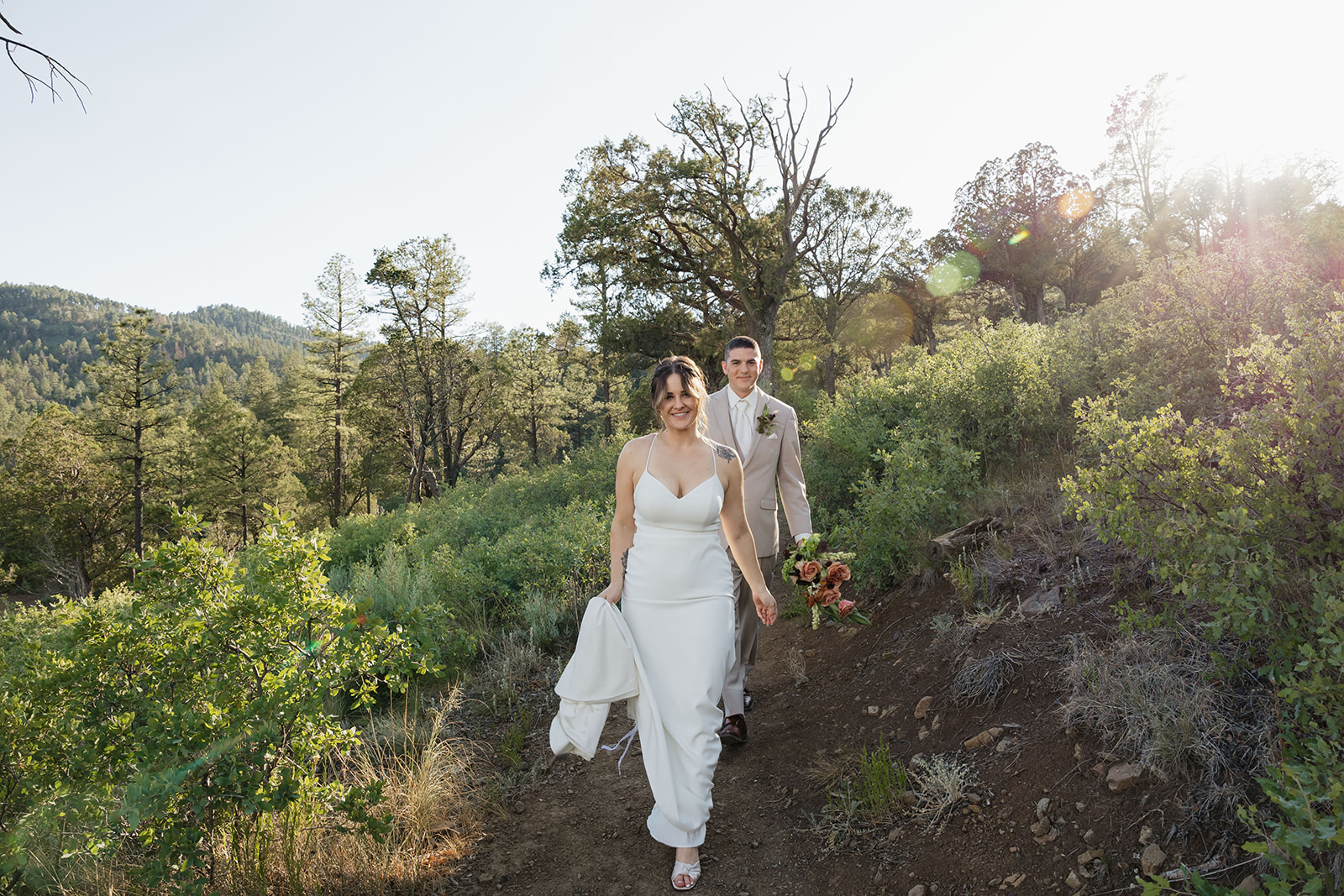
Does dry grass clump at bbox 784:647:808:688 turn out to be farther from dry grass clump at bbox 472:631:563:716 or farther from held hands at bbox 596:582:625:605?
held hands at bbox 596:582:625:605

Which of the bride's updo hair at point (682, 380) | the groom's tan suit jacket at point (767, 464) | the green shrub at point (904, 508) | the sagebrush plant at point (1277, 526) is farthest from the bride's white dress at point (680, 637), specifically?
the green shrub at point (904, 508)

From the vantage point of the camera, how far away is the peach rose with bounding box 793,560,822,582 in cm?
366

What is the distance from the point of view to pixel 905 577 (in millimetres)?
5406

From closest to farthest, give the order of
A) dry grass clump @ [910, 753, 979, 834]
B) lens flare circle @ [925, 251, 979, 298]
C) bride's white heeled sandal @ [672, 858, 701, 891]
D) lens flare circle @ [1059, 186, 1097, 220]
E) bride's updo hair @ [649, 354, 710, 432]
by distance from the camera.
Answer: dry grass clump @ [910, 753, 979, 834] < bride's white heeled sandal @ [672, 858, 701, 891] < bride's updo hair @ [649, 354, 710, 432] < lens flare circle @ [1059, 186, 1097, 220] < lens flare circle @ [925, 251, 979, 298]

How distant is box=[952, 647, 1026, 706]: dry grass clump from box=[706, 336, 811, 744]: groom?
50.3 inches

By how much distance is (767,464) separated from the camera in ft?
14.7

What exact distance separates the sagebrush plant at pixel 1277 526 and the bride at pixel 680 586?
5.26 feet

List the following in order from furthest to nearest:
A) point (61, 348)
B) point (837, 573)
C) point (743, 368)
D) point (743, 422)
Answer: point (61, 348), point (743, 422), point (743, 368), point (837, 573)

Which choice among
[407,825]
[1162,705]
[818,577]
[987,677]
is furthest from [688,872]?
[1162,705]

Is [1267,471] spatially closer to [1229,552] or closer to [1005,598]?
[1229,552]

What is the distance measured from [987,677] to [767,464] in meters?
1.73

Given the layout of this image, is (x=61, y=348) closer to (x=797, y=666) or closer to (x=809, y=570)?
(x=797, y=666)

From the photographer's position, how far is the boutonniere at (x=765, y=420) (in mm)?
4398

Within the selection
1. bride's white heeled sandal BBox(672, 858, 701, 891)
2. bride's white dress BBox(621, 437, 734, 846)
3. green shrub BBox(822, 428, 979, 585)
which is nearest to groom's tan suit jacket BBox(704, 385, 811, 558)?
bride's white dress BBox(621, 437, 734, 846)
